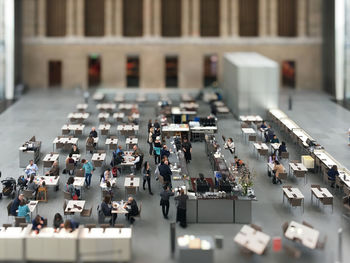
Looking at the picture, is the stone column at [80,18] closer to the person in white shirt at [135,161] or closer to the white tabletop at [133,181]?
the person in white shirt at [135,161]

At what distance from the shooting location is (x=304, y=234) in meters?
17.2

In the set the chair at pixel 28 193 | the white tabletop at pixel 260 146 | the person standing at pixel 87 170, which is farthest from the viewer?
the white tabletop at pixel 260 146

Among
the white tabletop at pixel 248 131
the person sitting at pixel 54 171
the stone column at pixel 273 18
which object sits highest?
the stone column at pixel 273 18

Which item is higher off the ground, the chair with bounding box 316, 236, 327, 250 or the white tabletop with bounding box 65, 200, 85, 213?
the white tabletop with bounding box 65, 200, 85, 213

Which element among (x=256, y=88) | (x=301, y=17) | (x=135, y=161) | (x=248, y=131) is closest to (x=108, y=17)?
(x=301, y=17)

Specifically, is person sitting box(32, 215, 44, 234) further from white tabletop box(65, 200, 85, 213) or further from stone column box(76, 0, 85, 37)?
stone column box(76, 0, 85, 37)

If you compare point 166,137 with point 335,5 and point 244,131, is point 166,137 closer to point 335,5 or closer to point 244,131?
point 244,131

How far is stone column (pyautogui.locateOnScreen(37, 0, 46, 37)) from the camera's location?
160ft

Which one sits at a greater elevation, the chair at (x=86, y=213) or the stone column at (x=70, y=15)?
the stone column at (x=70, y=15)

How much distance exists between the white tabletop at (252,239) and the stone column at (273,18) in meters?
34.2

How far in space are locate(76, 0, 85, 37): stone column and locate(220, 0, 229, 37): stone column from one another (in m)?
11.9

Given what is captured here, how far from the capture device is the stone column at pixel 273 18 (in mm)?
48719

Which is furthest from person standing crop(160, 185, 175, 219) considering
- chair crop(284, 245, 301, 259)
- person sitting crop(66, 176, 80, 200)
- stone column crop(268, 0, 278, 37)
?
stone column crop(268, 0, 278, 37)

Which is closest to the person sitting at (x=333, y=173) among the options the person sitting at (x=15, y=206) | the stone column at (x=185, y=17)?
the person sitting at (x=15, y=206)
